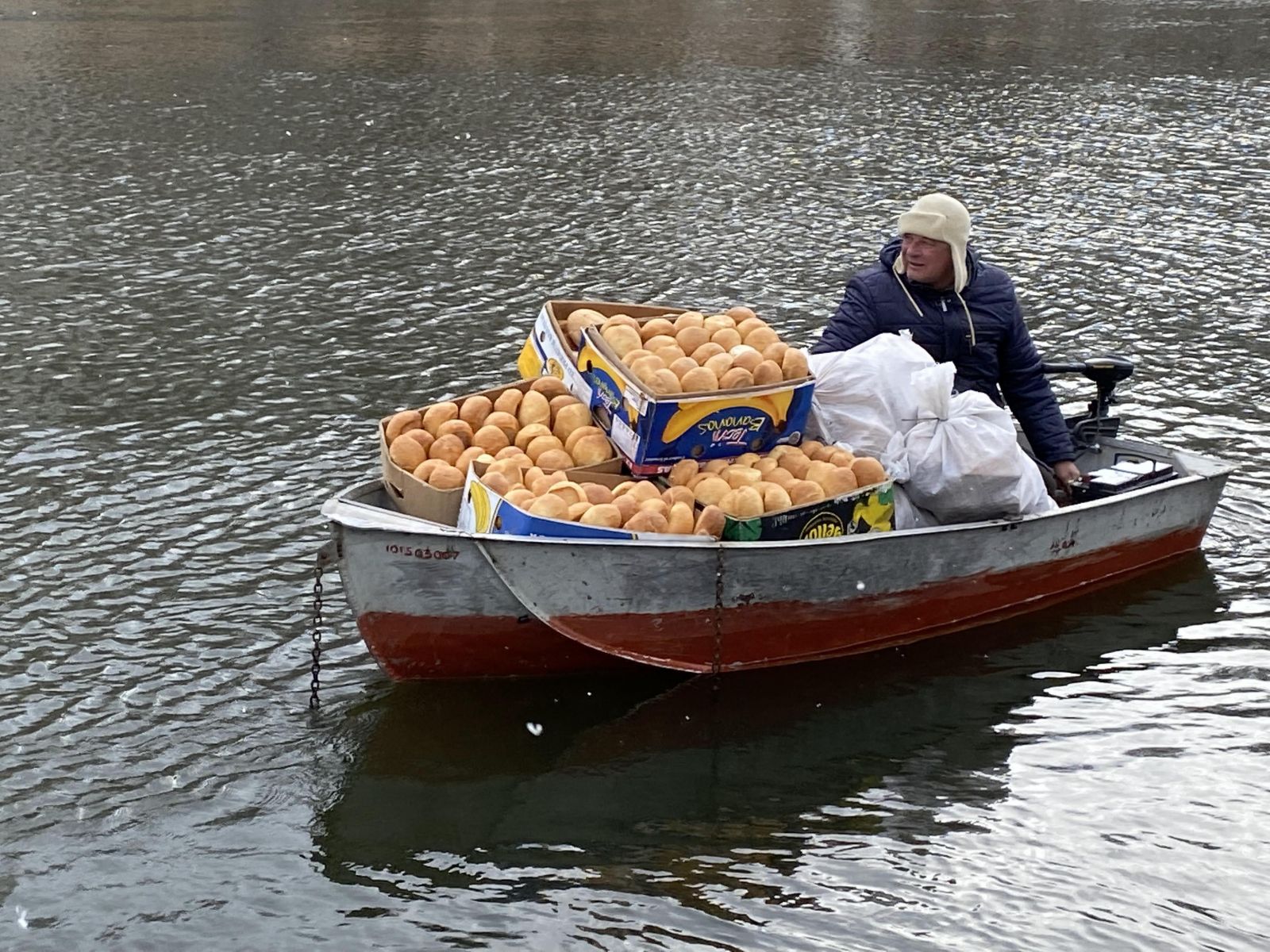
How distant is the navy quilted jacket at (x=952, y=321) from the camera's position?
982cm

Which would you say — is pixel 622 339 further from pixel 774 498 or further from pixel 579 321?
pixel 774 498

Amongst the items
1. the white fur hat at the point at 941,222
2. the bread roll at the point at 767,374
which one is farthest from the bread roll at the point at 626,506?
the white fur hat at the point at 941,222

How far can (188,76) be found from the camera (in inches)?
1193

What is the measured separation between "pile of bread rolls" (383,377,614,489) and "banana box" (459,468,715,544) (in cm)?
40

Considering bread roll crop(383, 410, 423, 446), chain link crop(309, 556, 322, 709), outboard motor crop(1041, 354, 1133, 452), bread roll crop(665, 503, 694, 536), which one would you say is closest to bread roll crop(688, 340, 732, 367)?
bread roll crop(665, 503, 694, 536)

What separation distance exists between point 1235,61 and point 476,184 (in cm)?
1895

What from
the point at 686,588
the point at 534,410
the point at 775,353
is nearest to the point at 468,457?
the point at 534,410

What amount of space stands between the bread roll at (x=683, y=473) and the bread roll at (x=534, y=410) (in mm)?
1006

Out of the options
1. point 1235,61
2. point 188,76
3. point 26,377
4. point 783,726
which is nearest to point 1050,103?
point 1235,61

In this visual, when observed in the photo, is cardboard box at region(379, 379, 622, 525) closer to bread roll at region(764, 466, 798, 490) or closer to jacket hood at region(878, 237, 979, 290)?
bread roll at region(764, 466, 798, 490)

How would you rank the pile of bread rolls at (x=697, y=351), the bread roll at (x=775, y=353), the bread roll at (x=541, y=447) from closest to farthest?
the pile of bread rolls at (x=697, y=351) < the bread roll at (x=541, y=447) < the bread roll at (x=775, y=353)

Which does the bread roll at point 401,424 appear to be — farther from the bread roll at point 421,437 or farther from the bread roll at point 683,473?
the bread roll at point 683,473

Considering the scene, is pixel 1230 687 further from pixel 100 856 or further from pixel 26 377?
pixel 26 377

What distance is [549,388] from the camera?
383 inches
